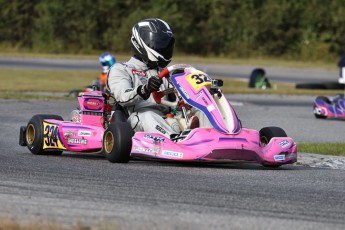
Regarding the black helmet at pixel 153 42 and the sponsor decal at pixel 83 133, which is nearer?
the sponsor decal at pixel 83 133

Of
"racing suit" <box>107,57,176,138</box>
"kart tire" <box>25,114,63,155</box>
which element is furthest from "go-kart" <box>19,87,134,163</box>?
"racing suit" <box>107,57,176,138</box>

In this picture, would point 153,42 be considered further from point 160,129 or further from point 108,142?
point 108,142

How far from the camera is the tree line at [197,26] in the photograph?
4031 centimetres

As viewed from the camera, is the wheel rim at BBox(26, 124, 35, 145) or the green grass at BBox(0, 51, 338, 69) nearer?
the wheel rim at BBox(26, 124, 35, 145)

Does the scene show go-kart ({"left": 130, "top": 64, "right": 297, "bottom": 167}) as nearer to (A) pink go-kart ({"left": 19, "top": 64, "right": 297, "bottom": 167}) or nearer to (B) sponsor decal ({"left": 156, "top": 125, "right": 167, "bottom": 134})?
(A) pink go-kart ({"left": 19, "top": 64, "right": 297, "bottom": 167})

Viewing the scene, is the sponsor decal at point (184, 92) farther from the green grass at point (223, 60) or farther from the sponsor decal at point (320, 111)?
the green grass at point (223, 60)

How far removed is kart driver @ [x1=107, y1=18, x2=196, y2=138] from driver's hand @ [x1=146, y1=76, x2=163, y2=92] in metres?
0.08

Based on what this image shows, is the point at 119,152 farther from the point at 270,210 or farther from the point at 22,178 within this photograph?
the point at 270,210

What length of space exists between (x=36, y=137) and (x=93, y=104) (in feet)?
2.07

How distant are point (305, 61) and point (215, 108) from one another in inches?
1247

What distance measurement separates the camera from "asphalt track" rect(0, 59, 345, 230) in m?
5.44

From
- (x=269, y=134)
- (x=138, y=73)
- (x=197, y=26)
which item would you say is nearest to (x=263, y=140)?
(x=269, y=134)

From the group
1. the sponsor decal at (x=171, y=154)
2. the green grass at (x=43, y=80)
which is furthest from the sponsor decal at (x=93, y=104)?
the green grass at (x=43, y=80)

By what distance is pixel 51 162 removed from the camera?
888 cm
